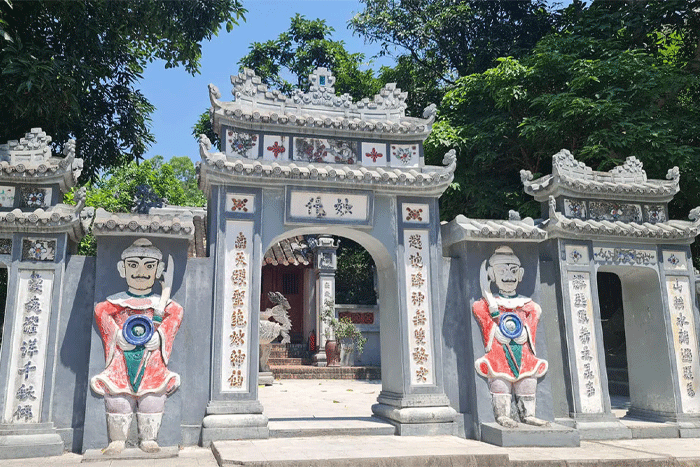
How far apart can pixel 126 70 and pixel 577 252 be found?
31.4ft

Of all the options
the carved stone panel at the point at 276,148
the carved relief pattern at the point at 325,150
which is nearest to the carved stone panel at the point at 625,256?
the carved relief pattern at the point at 325,150

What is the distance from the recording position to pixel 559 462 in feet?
19.8

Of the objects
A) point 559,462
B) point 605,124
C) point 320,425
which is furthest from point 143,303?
Answer: point 605,124

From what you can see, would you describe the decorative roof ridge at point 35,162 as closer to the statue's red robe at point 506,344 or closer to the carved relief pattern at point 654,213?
the statue's red robe at point 506,344

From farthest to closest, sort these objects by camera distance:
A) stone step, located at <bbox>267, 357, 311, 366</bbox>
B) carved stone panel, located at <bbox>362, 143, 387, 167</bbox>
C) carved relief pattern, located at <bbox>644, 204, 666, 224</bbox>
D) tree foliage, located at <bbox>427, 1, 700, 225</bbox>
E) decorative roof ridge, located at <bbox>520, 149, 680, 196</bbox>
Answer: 1. stone step, located at <bbox>267, 357, 311, 366</bbox>
2. tree foliage, located at <bbox>427, 1, 700, 225</bbox>
3. carved relief pattern, located at <bbox>644, 204, 666, 224</bbox>
4. decorative roof ridge, located at <bbox>520, 149, 680, 196</bbox>
5. carved stone panel, located at <bbox>362, 143, 387, 167</bbox>

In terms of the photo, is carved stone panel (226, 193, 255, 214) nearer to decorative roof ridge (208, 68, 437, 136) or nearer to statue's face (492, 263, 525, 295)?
decorative roof ridge (208, 68, 437, 136)

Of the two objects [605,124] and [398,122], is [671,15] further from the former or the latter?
[398,122]

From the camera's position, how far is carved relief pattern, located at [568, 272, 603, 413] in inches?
303

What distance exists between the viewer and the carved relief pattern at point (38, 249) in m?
6.71

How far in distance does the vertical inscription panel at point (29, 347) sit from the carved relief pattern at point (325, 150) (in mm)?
3263

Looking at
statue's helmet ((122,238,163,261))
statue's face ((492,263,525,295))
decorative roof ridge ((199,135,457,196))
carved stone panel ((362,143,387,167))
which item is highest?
carved stone panel ((362,143,387,167))

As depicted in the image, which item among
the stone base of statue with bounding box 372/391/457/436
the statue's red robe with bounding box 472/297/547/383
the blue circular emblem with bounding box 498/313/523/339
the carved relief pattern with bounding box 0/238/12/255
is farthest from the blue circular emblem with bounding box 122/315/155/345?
the blue circular emblem with bounding box 498/313/523/339

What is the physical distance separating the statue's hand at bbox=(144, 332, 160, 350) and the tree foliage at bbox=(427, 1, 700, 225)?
8.27 m

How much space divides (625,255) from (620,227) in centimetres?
44
